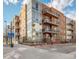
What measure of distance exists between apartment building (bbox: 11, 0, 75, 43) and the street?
74 millimetres

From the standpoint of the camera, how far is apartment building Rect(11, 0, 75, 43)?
1.51 meters

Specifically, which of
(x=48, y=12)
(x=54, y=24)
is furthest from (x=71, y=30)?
(x=48, y=12)

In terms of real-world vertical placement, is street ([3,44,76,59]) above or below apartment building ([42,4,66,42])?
below

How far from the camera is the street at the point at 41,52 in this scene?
4.85 feet

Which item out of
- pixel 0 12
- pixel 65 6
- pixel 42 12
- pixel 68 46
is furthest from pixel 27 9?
pixel 68 46

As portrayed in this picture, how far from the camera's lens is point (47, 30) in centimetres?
153

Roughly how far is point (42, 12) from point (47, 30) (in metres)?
0.20

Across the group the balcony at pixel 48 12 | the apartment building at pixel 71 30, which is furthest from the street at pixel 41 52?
the balcony at pixel 48 12

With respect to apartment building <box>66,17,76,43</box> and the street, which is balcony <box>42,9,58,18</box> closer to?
apartment building <box>66,17,76,43</box>

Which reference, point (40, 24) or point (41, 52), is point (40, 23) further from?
point (41, 52)

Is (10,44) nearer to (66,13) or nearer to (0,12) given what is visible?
(0,12)

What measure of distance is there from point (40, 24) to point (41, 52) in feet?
0.97

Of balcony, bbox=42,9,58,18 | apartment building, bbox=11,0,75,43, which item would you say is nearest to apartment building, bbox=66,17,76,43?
apartment building, bbox=11,0,75,43

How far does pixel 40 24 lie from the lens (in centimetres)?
153
